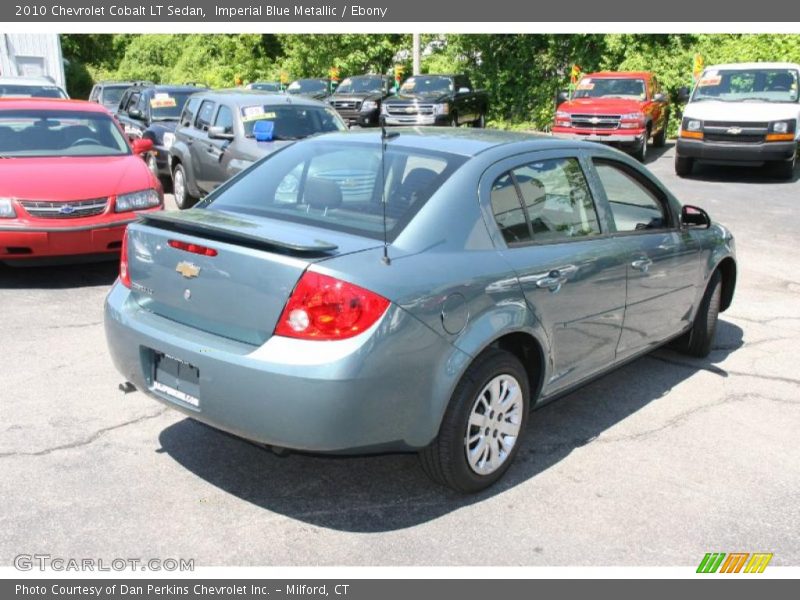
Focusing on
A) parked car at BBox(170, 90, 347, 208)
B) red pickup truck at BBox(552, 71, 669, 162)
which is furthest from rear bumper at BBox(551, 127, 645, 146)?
parked car at BBox(170, 90, 347, 208)

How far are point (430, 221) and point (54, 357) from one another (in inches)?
126

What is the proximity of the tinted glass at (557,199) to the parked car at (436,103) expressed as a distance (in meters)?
17.1

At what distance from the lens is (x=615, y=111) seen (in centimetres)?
1738

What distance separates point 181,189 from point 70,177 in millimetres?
4339

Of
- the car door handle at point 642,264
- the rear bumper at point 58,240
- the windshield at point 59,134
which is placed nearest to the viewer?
the car door handle at point 642,264

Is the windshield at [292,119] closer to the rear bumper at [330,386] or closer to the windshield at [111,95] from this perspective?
the rear bumper at [330,386]

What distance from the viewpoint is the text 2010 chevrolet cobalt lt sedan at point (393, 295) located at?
327 cm

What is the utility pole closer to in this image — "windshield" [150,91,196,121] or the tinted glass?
"windshield" [150,91,196,121]

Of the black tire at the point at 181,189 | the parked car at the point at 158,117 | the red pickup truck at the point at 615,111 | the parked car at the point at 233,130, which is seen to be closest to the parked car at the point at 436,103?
the red pickup truck at the point at 615,111

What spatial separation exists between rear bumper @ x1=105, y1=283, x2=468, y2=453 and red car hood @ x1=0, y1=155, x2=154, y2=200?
443 centimetres

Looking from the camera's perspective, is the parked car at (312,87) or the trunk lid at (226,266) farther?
the parked car at (312,87)

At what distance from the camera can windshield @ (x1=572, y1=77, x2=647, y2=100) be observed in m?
18.7

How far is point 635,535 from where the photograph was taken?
3.56 m

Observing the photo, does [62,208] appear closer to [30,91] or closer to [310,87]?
[30,91]
